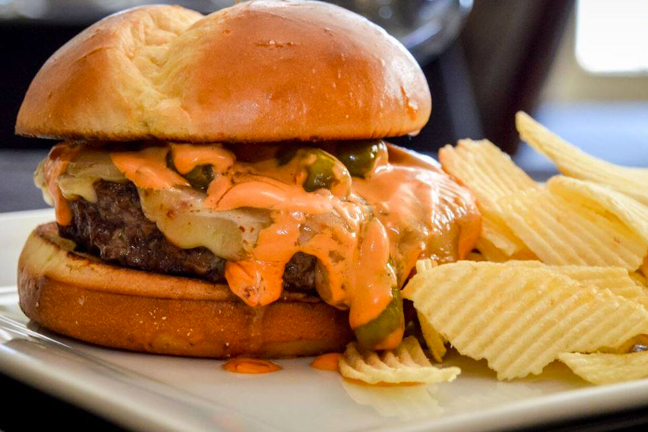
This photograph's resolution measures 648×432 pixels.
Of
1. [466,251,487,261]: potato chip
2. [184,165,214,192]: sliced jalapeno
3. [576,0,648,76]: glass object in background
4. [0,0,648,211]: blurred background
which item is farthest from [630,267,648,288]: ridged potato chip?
[576,0,648,76]: glass object in background

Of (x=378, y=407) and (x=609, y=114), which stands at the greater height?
(x=378, y=407)

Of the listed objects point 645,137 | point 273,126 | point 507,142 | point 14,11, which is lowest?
point 645,137

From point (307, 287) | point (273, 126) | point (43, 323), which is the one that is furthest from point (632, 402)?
point (43, 323)

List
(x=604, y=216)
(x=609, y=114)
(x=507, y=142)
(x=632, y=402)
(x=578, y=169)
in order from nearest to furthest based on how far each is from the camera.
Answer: (x=632, y=402)
(x=604, y=216)
(x=578, y=169)
(x=507, y=142)
(x=609, y=114)

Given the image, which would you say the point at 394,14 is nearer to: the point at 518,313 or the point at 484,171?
the point at 484,171

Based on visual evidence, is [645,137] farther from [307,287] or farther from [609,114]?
[307,287]

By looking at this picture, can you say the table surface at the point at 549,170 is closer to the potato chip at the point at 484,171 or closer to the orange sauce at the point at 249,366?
the orange sauce at the point at 249,366
